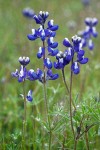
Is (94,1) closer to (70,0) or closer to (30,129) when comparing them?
(70,0)

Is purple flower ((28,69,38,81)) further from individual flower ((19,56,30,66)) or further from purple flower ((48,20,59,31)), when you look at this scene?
purple flower ((48,20,59,31))

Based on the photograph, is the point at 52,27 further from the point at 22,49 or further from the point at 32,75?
the point at 22,49

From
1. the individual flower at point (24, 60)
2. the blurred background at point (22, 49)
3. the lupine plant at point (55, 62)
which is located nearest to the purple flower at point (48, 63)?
the lupine plant at point (55, 62)

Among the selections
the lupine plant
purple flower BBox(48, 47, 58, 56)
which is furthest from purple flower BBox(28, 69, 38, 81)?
purple flower BBox(48, 47, 58, 56)

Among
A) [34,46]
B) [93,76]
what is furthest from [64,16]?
[93,76]

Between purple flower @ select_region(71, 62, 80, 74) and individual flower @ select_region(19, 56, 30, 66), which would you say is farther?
individual flower @ select_region(19, 56, 30, 66)

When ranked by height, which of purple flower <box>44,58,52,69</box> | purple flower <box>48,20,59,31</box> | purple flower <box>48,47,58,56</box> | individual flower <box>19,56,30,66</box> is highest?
purple flower <box>48,20,59,31</box>

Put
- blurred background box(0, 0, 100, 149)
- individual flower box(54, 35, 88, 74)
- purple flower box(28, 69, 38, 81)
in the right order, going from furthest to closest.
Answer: blurred background box(0, 0, 100, 149)
purple flower box(28, 69, 38, 81)
individual flower box(54, 35, 88, 74)

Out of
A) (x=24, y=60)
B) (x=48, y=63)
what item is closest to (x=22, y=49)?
(x=24, y=60)
